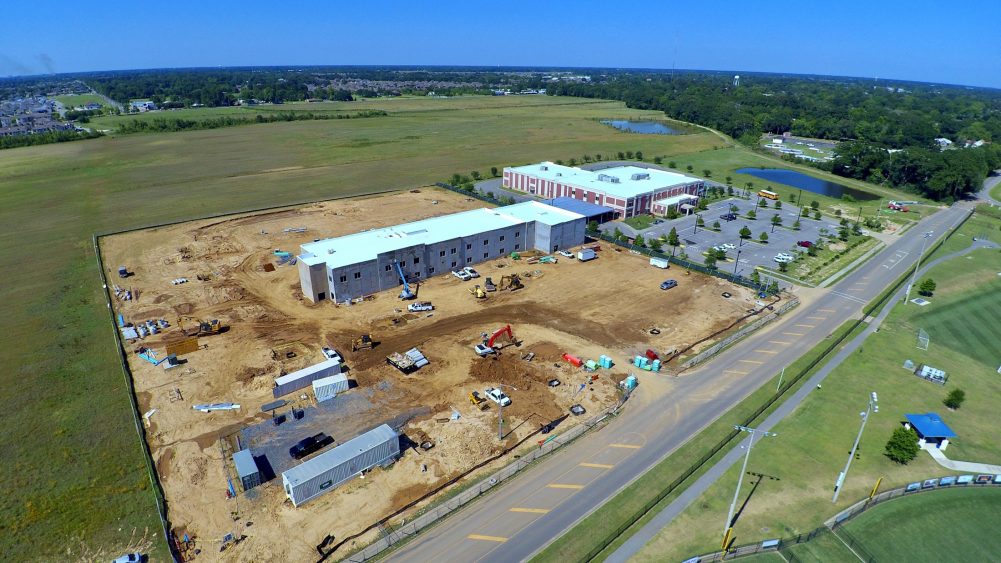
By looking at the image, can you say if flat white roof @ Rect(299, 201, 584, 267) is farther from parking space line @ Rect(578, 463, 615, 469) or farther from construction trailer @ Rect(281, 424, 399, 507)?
parking space line @ Rect(578, 463, 615, 469)

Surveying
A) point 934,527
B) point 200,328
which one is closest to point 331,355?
point 200,328

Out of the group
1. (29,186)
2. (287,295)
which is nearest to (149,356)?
(287,295)

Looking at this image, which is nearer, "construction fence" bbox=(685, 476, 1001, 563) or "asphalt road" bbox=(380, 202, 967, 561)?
"construction fence" bbox=(685, 476, 1001, 563)

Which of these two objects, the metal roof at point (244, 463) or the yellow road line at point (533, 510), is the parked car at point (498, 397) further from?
the metal roof at point (244, 463)

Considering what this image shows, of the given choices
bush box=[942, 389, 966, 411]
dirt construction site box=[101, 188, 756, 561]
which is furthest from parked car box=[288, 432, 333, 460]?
bush box=[942, 389, 966, 411]

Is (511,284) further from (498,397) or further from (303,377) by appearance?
(303,377)

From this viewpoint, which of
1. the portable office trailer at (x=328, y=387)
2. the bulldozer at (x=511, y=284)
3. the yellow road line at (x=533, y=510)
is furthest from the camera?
the bulldozer at (x=511, y=284)

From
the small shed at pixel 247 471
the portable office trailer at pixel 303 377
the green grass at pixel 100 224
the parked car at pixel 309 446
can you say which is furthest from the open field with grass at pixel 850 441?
the green grass at pixel 100 224
